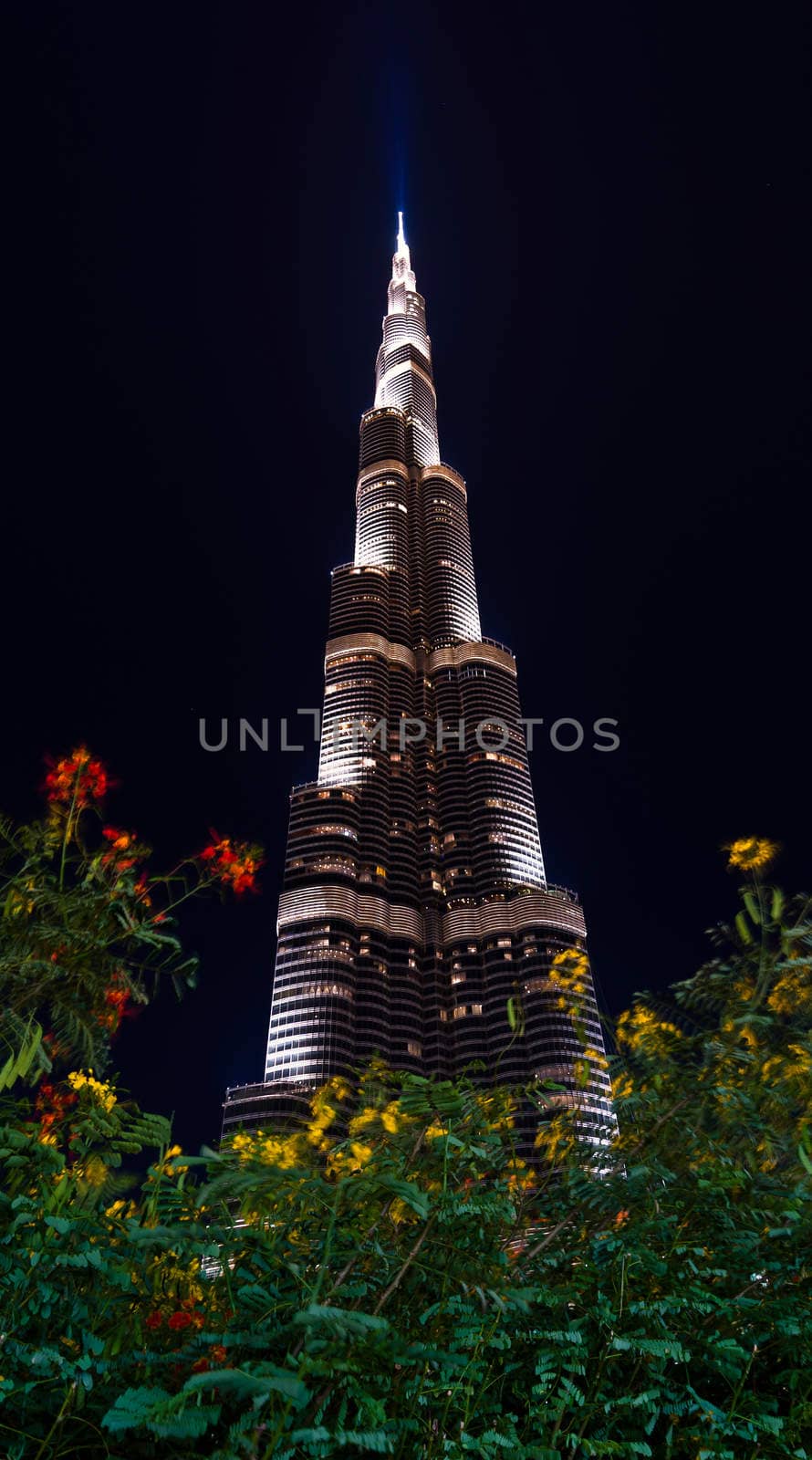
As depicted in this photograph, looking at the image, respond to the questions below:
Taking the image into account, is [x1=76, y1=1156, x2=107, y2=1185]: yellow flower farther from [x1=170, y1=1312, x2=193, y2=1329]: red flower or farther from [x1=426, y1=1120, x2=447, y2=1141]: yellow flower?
[x1=426, y1=1120, x2=447, y2=1141]: yellow flower

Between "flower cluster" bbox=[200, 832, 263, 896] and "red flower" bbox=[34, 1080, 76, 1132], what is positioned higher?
"flower cluster" bbox=[200, 832, 263, 896]

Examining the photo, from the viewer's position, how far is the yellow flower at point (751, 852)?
7305 mm

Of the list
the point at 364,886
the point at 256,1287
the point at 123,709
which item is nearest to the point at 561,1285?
the point at 256,1287

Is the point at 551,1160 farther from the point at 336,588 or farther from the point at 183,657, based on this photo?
the point at 336,588

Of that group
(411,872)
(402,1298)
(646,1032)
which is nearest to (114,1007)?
(402,1298)

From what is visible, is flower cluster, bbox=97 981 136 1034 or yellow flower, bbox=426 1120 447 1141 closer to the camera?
yellow flower, bbox=426 1120 447 1141

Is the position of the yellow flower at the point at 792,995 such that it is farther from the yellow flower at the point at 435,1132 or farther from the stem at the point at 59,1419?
the stem at the point at 59,1419

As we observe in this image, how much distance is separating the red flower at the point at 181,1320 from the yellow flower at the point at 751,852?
5.86 metres

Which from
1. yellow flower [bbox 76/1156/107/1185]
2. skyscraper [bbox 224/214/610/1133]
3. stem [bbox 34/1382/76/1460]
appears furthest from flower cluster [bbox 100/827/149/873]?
skyscraper [bbox 224/214/610/1133]

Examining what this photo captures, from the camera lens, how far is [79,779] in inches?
207

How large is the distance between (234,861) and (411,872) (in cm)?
12677

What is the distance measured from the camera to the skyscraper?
109m

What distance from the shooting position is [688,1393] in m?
3.09

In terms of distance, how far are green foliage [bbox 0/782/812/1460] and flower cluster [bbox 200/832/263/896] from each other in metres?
1.26
